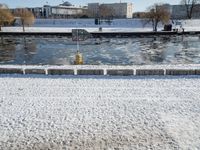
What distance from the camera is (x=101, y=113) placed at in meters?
9.95

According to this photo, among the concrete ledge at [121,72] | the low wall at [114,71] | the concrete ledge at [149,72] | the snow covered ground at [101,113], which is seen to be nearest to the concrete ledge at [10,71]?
the low wall at [114,71]

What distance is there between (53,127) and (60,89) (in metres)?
4.32

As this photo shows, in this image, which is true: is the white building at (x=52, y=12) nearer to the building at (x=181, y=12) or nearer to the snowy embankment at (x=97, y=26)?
the building at (x=181, y=12)

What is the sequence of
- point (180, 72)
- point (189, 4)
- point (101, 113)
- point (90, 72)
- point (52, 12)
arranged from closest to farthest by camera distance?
point (101, 113), point (180, 72), point (90, 72), point (189, 4), point (52, 12)

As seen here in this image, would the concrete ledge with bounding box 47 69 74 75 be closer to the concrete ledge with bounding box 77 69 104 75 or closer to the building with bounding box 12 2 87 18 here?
the concrete ledge with bounding box 77 69 104 75

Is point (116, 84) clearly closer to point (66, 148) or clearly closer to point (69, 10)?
point (66, 148)

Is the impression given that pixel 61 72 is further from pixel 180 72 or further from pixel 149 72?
pixel 180 72

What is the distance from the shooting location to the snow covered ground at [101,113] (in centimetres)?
791

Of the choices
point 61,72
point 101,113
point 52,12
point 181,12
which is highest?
point 52,12

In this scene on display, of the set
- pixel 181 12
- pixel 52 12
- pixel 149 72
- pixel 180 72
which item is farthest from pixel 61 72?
pixel 52 12

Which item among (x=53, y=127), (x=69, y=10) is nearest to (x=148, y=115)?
(x=53, y=127)

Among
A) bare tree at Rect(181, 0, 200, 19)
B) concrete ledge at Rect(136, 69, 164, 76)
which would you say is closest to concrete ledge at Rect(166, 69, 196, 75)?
concrete ledge at Rect(136, 69, 164, 76)

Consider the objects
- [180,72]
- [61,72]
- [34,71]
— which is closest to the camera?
[180,72]

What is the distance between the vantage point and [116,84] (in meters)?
13.7
